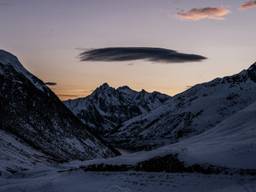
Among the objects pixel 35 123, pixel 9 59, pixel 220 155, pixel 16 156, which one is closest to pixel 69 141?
pixel 35 123

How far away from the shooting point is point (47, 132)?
116 meters

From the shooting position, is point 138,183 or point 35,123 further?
point 35,123

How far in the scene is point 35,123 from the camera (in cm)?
11706

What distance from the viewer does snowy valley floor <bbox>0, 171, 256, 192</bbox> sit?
33.9m

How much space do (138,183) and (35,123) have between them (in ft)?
274

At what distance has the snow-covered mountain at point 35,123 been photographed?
97.8 metres

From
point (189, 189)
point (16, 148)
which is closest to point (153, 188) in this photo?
point (189, 189)

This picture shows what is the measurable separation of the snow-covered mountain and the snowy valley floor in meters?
39.9

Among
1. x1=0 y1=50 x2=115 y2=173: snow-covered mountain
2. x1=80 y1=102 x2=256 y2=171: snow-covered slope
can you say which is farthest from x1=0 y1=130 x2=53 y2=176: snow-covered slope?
x1=80 y1=102 x2=256 y2=171: snow-covered slope

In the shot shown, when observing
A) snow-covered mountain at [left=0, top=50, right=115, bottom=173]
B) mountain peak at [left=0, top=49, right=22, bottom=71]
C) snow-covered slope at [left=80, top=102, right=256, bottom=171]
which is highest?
mountain peak at [left=0, top=49, right=22, bottom=71]

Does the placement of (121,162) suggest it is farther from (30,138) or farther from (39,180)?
(30,138)

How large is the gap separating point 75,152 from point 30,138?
11.6m

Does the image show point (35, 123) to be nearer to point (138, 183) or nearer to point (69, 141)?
point (69, 141)

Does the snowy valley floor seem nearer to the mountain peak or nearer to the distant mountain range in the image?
the distant mountain range
